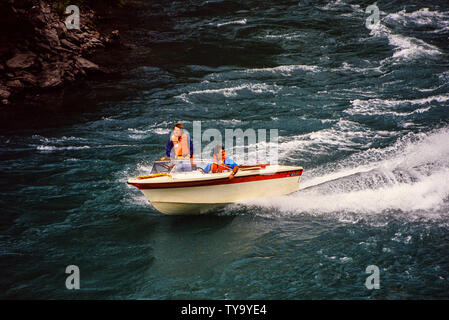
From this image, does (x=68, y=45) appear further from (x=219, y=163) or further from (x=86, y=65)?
(x=219, y=163)

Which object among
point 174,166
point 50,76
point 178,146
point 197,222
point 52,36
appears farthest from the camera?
point 52,36

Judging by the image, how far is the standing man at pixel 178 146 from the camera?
12.0 metres

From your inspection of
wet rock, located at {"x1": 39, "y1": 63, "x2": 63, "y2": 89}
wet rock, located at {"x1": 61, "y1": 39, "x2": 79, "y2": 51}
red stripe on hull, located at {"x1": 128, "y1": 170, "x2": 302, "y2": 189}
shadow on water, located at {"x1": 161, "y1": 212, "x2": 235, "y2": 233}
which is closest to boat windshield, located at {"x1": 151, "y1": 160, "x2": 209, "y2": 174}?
red stripe on hull, located at {"x1": 128, "y1": 170, "x2": 302, "y2": 189}

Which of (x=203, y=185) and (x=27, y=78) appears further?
(x=27, y=78)

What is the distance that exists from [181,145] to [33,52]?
41.0 ft

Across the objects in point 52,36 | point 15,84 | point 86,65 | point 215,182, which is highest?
point 52,36

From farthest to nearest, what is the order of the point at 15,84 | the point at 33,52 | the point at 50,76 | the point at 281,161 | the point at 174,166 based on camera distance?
the point at 50,76 < the point at 33,52 < the point at 15,84 < the point at 281,161 < the point at 174,166

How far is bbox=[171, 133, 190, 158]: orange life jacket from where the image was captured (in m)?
12.1

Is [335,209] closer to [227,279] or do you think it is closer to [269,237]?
[269,237]

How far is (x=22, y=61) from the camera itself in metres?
20.5

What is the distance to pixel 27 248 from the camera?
33.9ft

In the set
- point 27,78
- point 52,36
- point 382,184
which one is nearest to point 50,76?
point 27,78

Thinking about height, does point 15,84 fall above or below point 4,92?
above
